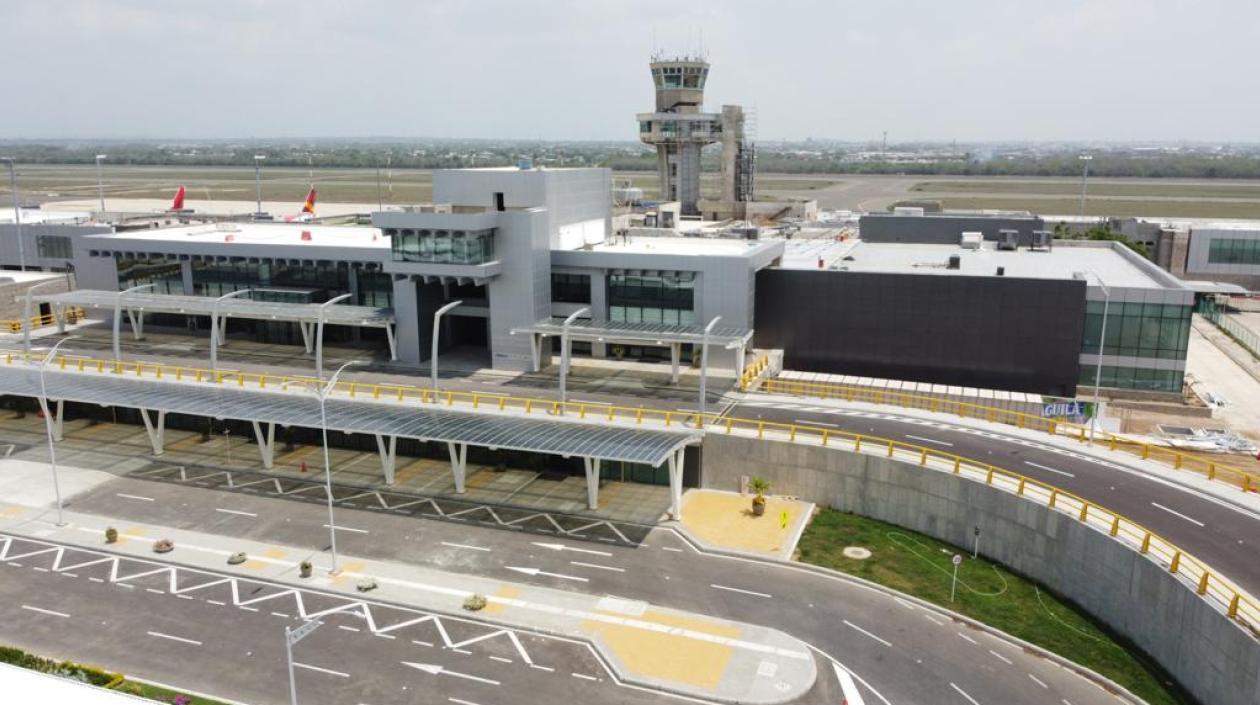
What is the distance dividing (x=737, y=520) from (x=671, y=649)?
40.2 feet

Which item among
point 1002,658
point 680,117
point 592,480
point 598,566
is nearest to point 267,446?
point 592,480

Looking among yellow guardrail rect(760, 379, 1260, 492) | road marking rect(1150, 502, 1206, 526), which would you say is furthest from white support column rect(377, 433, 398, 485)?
road marking rect(1150, 502, 1206, 526)

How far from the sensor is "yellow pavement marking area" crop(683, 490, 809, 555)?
41.9 meters

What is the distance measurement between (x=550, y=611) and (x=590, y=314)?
1217 inches

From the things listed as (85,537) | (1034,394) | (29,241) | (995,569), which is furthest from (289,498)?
(29,241)

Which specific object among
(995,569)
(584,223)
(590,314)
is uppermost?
(584,223)

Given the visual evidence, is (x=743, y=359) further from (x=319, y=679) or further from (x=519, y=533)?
(x=319, y=679)

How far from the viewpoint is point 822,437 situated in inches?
→ 1849

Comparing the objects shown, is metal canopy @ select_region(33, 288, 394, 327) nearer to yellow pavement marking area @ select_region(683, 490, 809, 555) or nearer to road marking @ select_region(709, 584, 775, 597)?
yellow pavement marking area @ select_region(683, 490, 809, 555)

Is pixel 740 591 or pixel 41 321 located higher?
pixel 41 321

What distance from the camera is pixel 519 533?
42906 mm

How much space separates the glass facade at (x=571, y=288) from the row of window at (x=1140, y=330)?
34.8m

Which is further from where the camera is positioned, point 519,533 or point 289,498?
point 289,498

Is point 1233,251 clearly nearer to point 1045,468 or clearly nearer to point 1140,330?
point 1140,330
